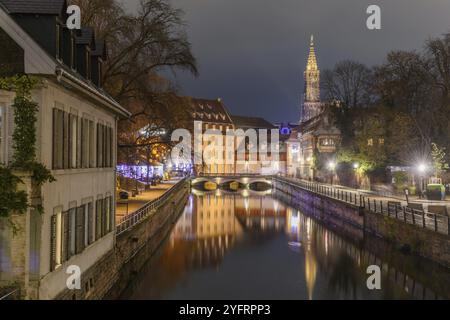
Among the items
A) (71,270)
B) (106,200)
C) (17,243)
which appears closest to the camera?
(17,243)

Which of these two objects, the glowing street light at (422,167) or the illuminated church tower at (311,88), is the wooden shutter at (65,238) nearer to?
the glowing street light at (422,167)

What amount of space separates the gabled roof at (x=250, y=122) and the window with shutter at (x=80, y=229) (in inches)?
5255

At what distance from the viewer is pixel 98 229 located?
687 inches

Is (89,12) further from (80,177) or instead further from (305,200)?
(305,200)

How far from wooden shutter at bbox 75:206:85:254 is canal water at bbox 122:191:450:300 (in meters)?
4.80

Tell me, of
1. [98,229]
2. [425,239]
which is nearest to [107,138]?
[98,229]

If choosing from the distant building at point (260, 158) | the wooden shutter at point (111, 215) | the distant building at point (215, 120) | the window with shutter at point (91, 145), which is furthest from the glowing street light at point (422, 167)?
the distant building at point (260, 158)

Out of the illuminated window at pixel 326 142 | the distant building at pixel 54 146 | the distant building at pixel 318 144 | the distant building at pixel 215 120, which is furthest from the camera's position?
the distant building at pixel 215 120

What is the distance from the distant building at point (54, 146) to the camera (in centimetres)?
1142

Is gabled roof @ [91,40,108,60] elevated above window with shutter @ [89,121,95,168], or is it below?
above

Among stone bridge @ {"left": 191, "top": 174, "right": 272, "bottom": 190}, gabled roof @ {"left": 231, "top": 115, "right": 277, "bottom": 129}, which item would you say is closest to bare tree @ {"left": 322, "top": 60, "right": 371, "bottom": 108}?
stone bridge @ {"left": 191, "top": 174, "right": 272, "bottom": 190}

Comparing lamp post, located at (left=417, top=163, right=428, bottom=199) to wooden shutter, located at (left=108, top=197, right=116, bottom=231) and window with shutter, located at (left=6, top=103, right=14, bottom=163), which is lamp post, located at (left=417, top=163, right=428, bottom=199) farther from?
window with shutter, located at (left=6, top=103, right=14, bottom=163)

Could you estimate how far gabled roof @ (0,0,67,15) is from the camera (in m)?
12.8

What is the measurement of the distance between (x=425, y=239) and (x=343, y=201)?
1691 cm
